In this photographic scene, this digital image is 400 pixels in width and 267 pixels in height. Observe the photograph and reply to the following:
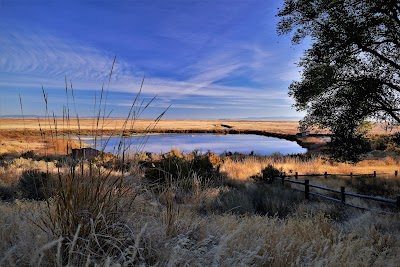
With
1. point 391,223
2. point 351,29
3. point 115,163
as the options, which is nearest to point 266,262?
point 115,163

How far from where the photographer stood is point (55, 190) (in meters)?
3.52


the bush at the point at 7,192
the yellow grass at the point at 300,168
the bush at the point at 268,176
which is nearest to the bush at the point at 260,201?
the bush at the point at 268,176

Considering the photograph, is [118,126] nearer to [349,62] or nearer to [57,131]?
[57,131]

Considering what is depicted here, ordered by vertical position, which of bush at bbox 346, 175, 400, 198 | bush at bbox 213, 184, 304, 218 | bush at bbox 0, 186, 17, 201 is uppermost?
bush at bbox 0, 186, 17, 201

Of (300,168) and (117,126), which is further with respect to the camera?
(300,168)

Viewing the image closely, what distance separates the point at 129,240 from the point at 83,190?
2.49 ft

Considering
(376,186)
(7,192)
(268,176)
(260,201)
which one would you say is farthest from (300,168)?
(7,192)

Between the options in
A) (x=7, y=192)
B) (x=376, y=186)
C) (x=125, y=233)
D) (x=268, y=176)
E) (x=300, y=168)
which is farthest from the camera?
(x=300, y=168)

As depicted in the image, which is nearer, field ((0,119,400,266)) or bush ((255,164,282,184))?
field ((0,119,400,266))

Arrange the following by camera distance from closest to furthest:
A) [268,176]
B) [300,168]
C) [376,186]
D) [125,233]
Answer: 1. [125,233]
2. [376,186]
3. [268,176]
4. [300,168]

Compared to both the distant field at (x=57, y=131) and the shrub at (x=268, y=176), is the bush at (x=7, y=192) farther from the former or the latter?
the shrub at (x=268, y=176)

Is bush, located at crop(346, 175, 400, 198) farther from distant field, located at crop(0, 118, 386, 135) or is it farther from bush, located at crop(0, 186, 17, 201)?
bush, located at crop(0, 186, 17, 201)

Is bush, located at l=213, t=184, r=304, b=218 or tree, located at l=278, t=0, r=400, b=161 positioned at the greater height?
tree, located at l=278, t=0, r=400, b=161

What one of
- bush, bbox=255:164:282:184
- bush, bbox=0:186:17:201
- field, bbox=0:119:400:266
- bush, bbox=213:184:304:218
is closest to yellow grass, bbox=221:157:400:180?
bush, bbox=255:164:282:184
